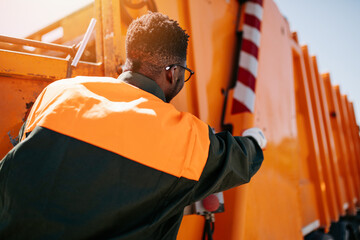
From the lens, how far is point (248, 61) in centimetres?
174

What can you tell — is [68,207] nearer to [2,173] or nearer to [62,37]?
[2,173]

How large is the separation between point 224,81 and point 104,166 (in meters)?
1.21

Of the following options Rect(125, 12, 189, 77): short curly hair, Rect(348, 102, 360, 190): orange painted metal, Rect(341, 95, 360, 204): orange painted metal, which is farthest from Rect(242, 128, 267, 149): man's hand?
Rect(348, 102, 360, 190): orange painted metal

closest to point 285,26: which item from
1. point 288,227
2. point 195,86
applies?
point 195,86

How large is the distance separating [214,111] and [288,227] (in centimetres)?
103

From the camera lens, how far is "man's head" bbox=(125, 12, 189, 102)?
957 mm

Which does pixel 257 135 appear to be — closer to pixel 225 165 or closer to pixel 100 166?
pixel 225 165

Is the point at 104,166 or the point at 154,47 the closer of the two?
the point at 104,166

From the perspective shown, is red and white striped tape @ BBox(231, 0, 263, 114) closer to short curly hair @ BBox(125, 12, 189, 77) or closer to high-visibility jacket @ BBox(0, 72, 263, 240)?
short curly hair @ BBox(125, 12, 189, 77)

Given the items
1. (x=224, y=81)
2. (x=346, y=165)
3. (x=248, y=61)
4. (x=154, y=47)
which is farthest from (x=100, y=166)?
(x=346, y=165)

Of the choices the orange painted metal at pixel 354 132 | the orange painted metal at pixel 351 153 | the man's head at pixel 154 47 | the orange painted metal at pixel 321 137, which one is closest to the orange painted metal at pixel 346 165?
the orange painted metal at pixel 351 153

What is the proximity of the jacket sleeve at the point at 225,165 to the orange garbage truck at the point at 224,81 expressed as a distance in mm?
338

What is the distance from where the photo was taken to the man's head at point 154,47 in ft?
3.14

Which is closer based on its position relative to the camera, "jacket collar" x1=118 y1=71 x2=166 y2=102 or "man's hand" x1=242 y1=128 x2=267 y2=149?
"jacket collar" x1=118 y1=71 x2=166 y2=102
